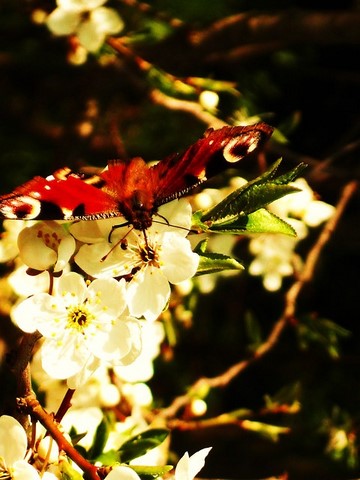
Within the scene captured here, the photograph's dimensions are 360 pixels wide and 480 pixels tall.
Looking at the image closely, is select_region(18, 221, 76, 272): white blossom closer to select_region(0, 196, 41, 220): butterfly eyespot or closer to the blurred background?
select_region(0, 196, 41, 220): butterfly eyespot

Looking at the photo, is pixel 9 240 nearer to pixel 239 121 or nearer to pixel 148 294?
pixel 148 294

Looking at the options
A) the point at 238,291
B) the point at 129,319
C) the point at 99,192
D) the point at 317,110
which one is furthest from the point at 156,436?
the point at 317,110

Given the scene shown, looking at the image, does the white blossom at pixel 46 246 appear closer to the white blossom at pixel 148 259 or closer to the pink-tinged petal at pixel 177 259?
the white blossom at pixel 148 259

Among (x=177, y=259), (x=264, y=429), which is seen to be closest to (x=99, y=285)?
(x=177, y=259)

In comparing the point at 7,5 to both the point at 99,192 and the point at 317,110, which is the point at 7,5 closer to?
the point at 317,110

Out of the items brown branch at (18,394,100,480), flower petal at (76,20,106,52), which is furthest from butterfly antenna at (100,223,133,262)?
flower petal at (76,20,106,52)

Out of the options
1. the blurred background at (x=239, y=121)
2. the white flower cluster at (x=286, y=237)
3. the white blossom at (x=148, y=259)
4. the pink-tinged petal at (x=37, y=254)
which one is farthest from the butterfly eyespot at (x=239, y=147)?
the blurred background at (x=239, y=121)
